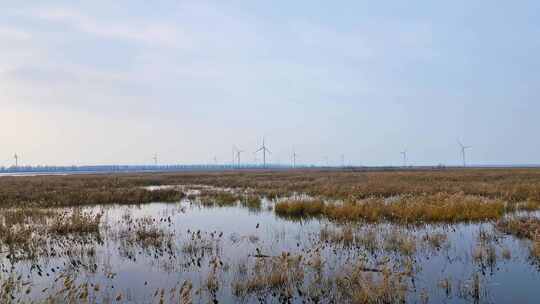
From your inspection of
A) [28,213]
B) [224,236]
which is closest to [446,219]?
[224,236]

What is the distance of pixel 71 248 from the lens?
12.6m

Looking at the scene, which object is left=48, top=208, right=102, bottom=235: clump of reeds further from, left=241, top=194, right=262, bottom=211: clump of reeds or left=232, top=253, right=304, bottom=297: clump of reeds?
left=241, top=194, right=262, bottom=211: clump of reeds

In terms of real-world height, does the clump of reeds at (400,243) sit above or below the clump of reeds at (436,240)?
above

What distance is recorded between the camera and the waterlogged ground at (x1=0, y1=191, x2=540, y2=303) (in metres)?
8.11

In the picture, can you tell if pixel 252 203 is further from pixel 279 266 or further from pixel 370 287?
pixel 370 287

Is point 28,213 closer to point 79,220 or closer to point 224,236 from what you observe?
point 79,220

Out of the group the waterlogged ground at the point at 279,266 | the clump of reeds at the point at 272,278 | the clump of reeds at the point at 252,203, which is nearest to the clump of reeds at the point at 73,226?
the waterlogged ground at the point at 279,266

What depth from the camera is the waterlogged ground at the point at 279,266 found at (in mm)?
8109

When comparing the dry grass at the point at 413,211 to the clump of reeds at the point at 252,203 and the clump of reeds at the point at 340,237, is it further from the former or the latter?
the clump of reeds at the point at 340,237

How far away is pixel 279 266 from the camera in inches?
373

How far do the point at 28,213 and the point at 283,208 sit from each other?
1352cm

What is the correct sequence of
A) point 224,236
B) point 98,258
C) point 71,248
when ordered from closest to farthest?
point 98,258 → point 71,248 → point 224,236

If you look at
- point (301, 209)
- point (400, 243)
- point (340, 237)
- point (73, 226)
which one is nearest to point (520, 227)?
point (400, 243)

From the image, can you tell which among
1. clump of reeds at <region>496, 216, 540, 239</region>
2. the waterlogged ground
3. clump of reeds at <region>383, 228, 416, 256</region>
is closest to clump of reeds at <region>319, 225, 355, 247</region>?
the waterlogged ground
